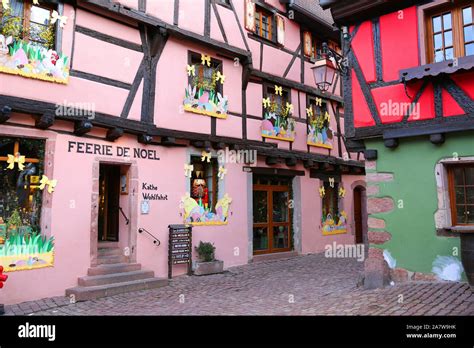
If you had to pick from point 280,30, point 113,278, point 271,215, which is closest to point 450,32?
point 280,30

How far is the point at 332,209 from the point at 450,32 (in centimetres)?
815

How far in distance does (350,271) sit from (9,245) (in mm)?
6643

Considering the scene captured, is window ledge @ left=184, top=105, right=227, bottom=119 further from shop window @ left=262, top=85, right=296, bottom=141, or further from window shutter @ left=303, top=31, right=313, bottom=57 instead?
window shutter @ left=303, top=31, right=313, bottom=57

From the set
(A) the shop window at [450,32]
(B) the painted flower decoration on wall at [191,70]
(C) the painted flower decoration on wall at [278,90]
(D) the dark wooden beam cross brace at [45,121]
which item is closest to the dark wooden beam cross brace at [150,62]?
(B) the painted flower decoration on wall at [191,70]

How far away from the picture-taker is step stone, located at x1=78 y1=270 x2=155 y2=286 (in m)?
7.23

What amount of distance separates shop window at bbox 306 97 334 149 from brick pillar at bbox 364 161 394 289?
18.9 ft

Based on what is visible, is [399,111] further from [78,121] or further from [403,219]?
[78,121]

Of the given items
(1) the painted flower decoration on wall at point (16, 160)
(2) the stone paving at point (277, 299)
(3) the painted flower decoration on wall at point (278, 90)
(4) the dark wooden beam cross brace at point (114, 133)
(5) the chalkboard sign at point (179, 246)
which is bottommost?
(2) the stone paving at point (277, 299)

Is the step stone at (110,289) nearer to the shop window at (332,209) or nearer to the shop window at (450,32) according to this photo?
the shop window at (450,32)

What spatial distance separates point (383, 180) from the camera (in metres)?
7.02

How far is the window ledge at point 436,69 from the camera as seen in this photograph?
5.99 m

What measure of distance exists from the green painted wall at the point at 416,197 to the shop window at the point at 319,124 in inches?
237

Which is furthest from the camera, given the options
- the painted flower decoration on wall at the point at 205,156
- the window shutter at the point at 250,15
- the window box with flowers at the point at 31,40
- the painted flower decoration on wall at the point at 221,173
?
the window shutter at the point at 250,15

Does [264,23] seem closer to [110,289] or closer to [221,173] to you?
[221,173]
